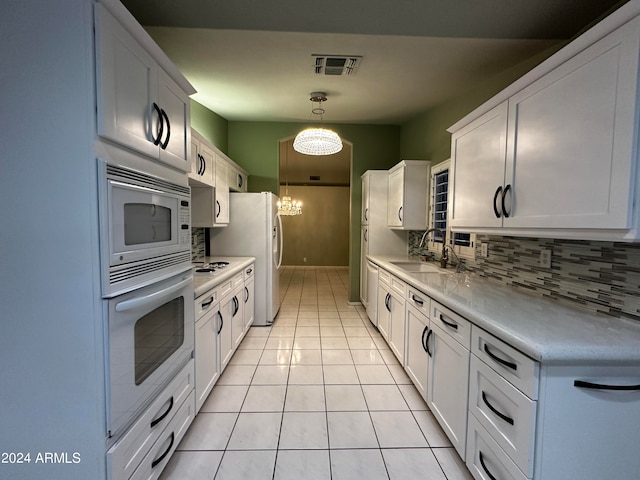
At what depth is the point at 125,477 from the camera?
111cm

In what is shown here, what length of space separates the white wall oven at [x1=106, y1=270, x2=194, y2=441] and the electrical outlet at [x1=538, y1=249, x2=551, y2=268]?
2068mm

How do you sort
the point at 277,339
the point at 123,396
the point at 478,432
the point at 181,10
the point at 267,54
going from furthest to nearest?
the point at 277,339 < the point at 267,54 < the point at 181,10 < the point at 478,432 < the point at 123,396

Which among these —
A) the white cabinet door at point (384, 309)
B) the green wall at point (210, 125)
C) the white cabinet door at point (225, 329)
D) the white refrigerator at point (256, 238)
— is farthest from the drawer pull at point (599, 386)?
the green wall at point (210, 125)

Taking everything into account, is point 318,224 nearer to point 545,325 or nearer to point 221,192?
point 221,192

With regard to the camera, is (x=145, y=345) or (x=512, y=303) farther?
(x=512, y=303)

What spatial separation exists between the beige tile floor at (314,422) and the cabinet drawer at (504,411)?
526mm

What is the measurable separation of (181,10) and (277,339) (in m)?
3.02

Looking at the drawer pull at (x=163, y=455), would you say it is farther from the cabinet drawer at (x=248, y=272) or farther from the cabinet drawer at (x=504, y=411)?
the cabinet drawer at (x=248, y=272)

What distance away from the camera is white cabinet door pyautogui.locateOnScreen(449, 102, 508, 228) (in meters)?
1.72

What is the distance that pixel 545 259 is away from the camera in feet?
5.79

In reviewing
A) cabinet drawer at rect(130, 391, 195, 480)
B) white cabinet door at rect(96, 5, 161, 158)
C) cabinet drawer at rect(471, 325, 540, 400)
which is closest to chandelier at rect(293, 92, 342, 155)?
white cabinet door at rect(96, 5, 161, 158)

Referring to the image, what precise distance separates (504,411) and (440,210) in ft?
8.09

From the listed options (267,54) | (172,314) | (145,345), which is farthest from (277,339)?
(267,54)

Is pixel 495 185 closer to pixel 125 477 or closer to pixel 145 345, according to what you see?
pixel 145 345
